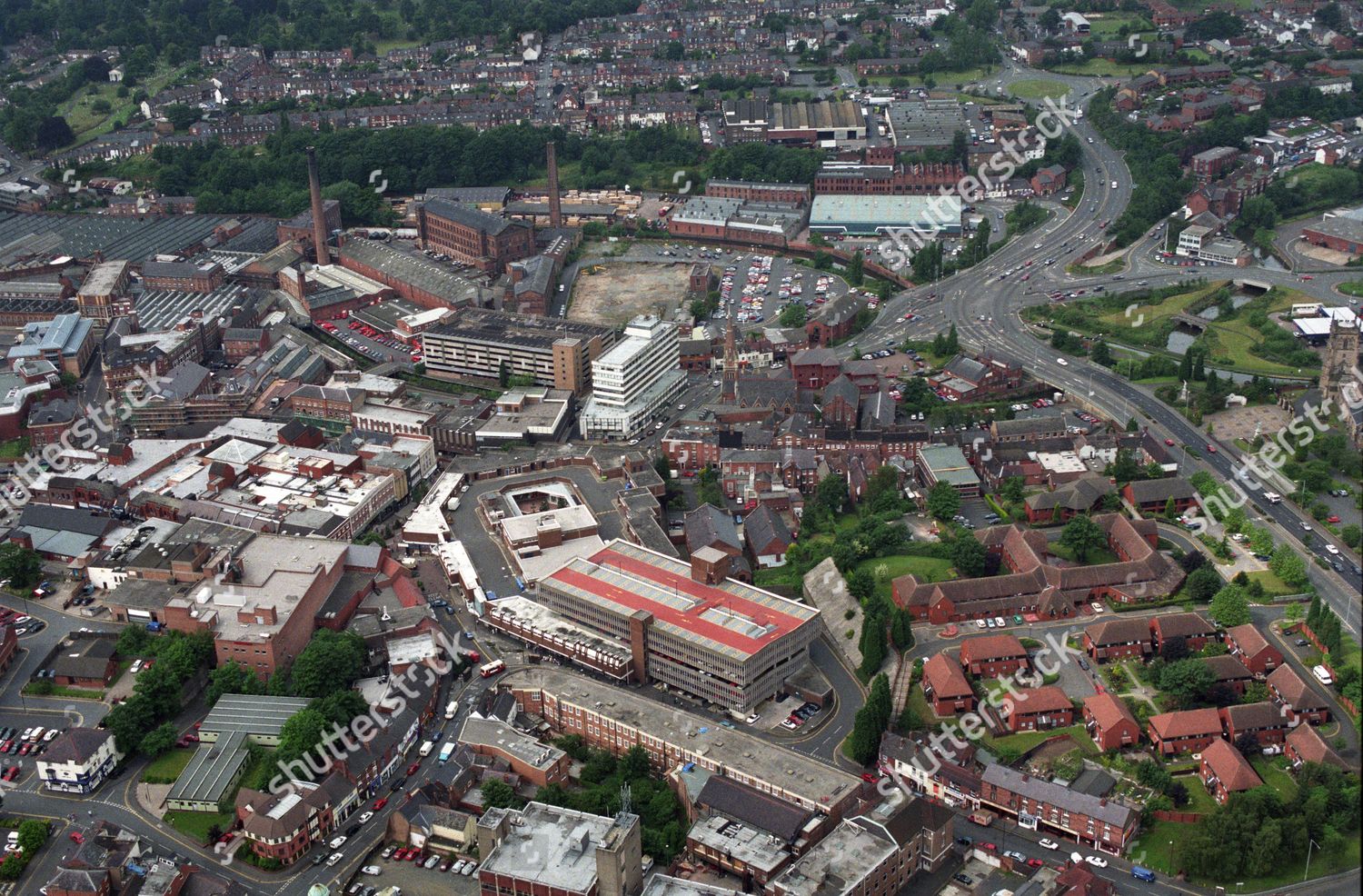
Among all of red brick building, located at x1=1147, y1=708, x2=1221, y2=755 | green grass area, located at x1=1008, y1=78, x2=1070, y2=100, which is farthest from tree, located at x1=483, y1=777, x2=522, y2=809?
green grass area, located at x1=1008, y1=78, x2=1070, y2=100

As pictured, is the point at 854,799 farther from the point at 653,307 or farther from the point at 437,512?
the point at 653,307

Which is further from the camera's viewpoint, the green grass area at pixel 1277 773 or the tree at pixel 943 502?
the tree at pixel 943 502

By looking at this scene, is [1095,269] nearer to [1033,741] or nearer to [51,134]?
[1033,741]

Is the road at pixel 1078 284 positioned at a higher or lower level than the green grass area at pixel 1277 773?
lower

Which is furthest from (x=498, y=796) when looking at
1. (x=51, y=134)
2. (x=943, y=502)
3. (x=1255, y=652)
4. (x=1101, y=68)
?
(x=1101, y=68)

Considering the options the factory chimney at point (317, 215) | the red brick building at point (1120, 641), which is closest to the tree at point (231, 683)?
the red brick building at point (1120, 641)

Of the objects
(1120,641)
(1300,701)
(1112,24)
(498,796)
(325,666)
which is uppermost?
(1112,24)

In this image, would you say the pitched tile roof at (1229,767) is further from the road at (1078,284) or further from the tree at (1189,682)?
the road at (1078,284)
